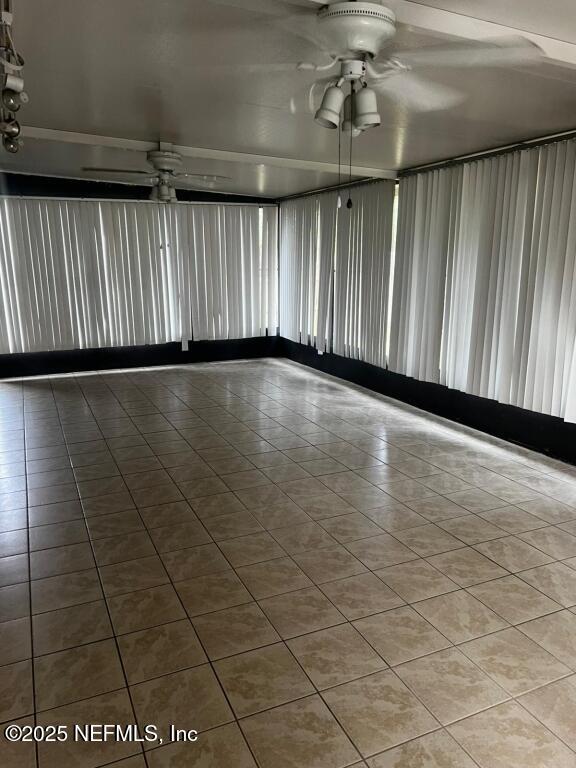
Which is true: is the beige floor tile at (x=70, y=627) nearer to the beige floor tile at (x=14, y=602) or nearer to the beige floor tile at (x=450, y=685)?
the beige floor tile at (x=14, y=602)

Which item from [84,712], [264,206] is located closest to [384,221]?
[264,206]

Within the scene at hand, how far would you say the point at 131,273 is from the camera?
26.3 ft

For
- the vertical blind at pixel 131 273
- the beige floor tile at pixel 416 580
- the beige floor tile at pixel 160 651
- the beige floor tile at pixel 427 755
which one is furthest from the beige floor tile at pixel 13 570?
the vertical blind at pixel 131 273

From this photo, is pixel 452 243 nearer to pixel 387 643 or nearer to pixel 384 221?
pixel 384 221

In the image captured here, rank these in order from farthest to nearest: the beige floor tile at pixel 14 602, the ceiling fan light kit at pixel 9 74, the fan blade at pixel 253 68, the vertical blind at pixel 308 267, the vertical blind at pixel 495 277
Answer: the vertical blind at pixel 308 267 → the vertical blind at pixel 495 277 → the fan blade at pixel 253 68 → the beige floor tile at pixel 14 602 → the ceiling fan light kit at pixel 9 74

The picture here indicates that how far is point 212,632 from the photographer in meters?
2.54

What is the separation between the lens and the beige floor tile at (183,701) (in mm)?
2062

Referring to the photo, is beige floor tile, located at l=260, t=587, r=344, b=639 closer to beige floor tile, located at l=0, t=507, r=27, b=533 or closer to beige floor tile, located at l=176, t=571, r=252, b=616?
beige floor tile, located at l=176, t=571, r=252, b=616

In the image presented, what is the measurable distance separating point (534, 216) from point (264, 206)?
5.04 meters

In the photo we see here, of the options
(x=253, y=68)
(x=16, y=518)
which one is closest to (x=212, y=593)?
(x=16, y=518)

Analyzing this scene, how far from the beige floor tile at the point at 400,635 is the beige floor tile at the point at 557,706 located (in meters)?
0.40

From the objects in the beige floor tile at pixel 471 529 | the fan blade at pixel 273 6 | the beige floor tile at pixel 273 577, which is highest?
the fan blade at pixel 273 6

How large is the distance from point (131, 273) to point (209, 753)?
700 cm

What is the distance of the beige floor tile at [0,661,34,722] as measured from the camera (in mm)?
2094
